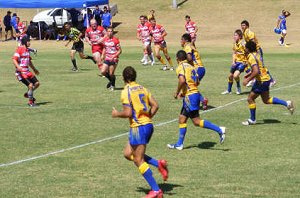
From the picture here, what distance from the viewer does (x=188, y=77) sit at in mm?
14680

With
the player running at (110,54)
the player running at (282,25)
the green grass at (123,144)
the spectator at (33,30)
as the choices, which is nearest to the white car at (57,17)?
the spectator at (33,30)

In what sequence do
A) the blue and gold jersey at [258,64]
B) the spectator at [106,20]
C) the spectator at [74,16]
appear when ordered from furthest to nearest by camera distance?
the spectator at [74,16], the spectator at [106,20], the blue and gold jersey at [258,64]

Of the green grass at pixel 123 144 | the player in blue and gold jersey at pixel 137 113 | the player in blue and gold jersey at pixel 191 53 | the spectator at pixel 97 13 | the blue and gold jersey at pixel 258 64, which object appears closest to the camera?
the player in blue and gold jersey at pixel 137 113

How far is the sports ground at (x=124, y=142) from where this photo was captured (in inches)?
464

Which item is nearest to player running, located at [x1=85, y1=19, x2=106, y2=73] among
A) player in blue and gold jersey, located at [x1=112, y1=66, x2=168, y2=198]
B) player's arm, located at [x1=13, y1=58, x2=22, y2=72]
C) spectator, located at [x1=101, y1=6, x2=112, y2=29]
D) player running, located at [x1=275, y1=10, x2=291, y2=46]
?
player's arm, located at [x1=13, y1=58, x2=22, y2=72]

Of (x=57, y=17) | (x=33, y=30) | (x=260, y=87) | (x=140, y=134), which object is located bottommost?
(x=33, y=30)

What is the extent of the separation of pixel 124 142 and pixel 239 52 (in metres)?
8.59

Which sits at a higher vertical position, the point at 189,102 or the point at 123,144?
the point at 189,102

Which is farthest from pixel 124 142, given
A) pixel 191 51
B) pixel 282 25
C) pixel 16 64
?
pixel 282 25

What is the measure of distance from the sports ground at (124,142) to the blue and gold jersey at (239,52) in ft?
4.16

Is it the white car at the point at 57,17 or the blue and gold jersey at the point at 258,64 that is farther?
the white car at the point at 57,17

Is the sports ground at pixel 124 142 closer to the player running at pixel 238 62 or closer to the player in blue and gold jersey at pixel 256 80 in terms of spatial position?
the player in blue and gold jersey at pixel 256 80

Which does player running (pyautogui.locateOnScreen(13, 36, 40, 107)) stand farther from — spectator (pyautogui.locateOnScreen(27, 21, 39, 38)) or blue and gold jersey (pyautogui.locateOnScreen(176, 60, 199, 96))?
spectator (pyautogui.locateOnScreen(27, 21, 39, 38))

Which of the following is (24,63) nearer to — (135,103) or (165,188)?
(165,188)
